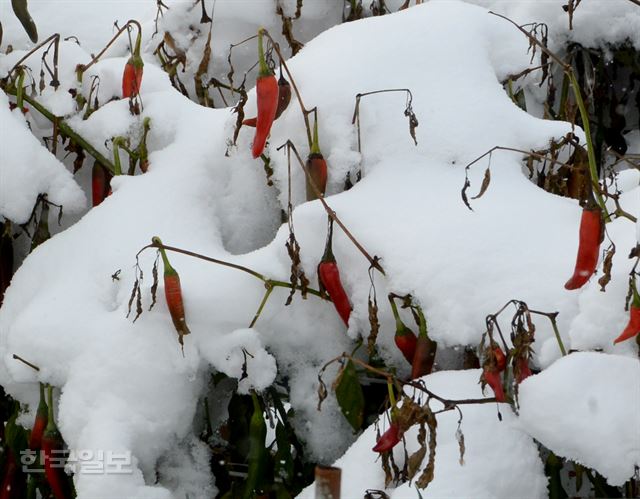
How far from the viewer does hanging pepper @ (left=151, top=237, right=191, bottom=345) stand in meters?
→ 1.63

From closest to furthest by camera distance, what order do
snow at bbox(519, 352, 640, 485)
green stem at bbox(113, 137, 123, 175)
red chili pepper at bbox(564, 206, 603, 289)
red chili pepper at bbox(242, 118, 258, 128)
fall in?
1. snow at bbox(519, 352, 640, 485)
2. red chili pepper at bbox(564, 206, 603, 289)
3. red chili pepper at bbox(242, 118, 258, 128)
4. green stem at bbox(113, 137, 123, 175)

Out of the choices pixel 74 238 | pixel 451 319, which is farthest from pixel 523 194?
pixel 74 238

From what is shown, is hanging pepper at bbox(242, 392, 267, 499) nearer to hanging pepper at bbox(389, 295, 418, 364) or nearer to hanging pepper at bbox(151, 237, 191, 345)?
hanging pepper at bbox(151, 237, 191, 345)

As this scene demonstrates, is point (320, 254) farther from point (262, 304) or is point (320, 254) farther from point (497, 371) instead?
point (497, 371)

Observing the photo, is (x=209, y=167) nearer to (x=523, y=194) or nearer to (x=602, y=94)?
(x=523, y=194)

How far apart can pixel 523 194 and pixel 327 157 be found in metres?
0.41

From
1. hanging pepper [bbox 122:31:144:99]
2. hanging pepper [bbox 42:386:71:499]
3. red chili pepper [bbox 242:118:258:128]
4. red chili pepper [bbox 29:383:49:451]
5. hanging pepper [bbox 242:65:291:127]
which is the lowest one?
hanging pepper [bbox 42:386:71:499]

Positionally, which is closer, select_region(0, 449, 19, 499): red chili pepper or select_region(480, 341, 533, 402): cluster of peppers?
select_region(480, 341, 533, 402): cluster of peppers

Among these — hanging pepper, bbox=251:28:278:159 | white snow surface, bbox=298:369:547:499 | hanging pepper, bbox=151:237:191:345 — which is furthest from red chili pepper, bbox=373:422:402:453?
hanging pepper, bbox=251:28:278:159

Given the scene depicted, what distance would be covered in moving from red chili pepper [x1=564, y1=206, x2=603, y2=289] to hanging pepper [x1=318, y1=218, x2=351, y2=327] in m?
0.46

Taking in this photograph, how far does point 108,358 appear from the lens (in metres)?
1.68

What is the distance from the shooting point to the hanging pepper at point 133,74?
82.3 inches

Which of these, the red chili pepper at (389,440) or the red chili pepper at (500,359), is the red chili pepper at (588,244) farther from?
the red chili pepper at (389,440)

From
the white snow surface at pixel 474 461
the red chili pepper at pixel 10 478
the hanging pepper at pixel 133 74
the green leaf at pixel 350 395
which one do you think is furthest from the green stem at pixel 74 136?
the white snow surface at pixel 474 461
